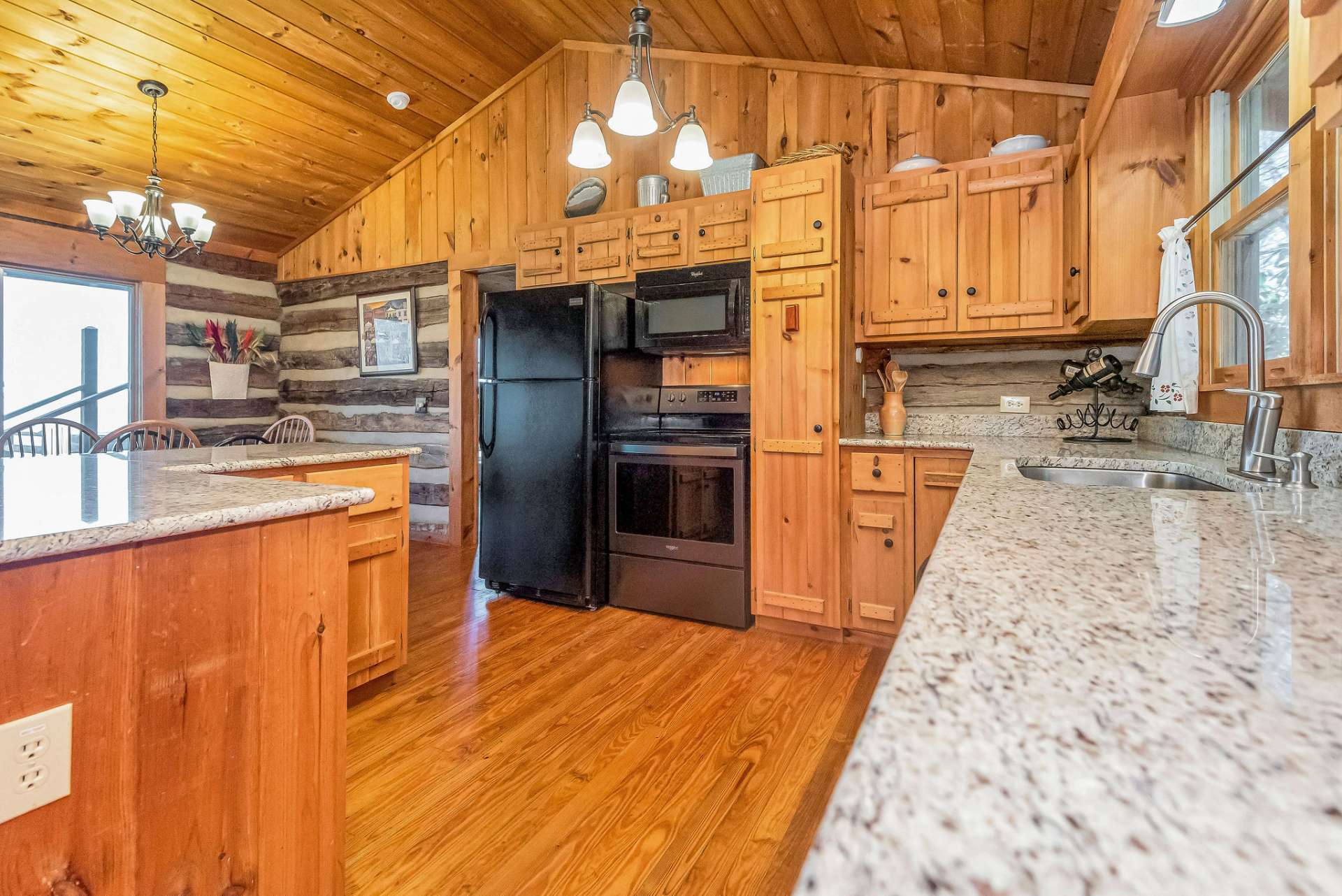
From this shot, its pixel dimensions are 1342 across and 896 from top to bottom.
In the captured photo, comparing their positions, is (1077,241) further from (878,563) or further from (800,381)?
(878,563)

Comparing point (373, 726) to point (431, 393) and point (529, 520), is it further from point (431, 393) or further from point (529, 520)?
point (431, 393)

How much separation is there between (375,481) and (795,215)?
2.04 meters

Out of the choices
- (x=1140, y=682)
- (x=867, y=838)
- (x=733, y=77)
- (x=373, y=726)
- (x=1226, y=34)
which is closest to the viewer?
(x=867, y=838)

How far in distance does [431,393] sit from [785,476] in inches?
115

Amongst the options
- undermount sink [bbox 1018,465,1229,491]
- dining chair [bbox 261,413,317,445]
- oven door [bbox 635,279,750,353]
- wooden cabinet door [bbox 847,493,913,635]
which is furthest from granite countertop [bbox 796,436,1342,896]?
dining chair [bbox 261,413,317,445]

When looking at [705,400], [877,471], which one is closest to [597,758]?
[877,471]

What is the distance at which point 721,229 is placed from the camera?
3127 millimetres

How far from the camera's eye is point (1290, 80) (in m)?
1.45

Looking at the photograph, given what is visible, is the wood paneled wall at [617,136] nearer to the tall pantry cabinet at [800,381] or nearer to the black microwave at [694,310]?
the tall pantry cabinet at [800,381]

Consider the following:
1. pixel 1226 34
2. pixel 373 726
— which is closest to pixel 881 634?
pixel 373 726

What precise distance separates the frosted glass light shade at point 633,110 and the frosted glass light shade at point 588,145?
0.19 meters

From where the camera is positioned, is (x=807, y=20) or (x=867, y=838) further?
(x=807, y=20)

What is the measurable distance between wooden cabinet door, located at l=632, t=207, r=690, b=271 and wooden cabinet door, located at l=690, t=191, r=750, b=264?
0.18 feet

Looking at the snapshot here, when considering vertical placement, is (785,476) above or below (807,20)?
below
